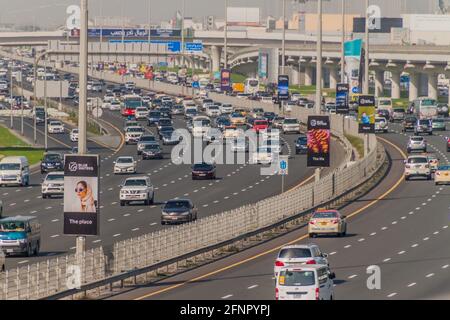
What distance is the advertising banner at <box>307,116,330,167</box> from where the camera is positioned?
248 ft

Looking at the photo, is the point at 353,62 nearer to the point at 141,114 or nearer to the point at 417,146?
the point at 141,114

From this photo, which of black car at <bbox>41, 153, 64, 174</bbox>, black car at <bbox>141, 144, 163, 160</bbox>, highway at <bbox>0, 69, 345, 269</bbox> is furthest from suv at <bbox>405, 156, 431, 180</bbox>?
black car at <bbox>141, 144, 163, 160</bbox>

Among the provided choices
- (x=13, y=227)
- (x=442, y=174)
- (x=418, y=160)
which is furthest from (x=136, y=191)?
(x=13, y=227)

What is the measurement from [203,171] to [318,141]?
20866mm

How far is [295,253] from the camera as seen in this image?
4656 centimetres

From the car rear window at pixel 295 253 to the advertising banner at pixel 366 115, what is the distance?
49927 mm

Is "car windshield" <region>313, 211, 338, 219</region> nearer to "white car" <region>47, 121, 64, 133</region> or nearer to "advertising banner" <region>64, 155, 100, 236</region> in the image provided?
"advertising banner" <region>64, 155, 100, 236</region>

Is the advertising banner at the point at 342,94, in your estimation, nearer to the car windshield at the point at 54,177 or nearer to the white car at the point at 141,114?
the white car at the point at 141,114

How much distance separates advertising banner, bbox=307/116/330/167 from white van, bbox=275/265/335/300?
118ft

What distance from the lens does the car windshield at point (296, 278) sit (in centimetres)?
3931

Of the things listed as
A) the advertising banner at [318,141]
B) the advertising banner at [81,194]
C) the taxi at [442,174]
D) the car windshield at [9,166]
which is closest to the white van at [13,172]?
the car windshield at [9,166]
